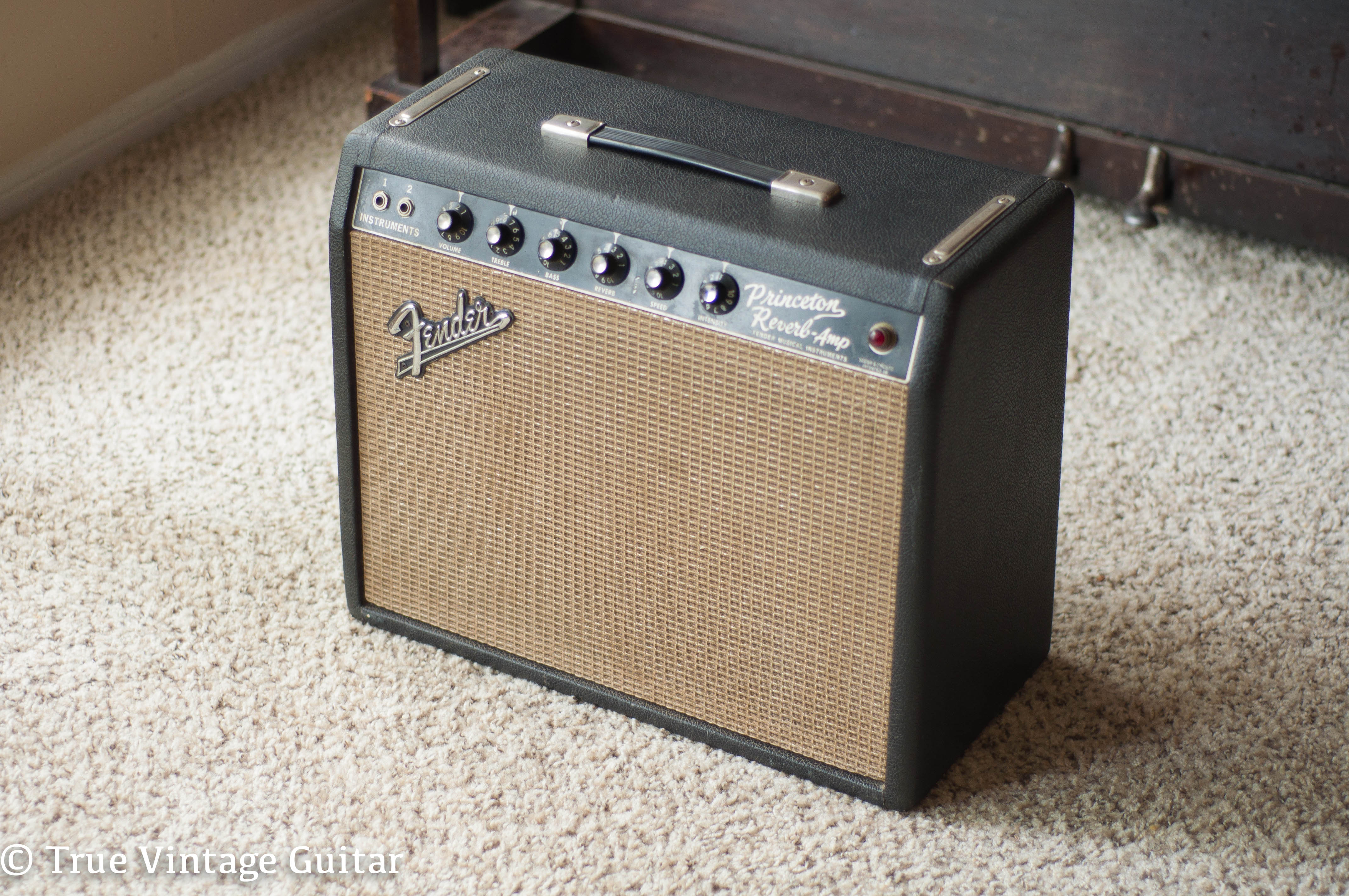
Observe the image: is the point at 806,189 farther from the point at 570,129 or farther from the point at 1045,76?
the point at 1045,76

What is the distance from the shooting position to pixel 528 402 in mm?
1181

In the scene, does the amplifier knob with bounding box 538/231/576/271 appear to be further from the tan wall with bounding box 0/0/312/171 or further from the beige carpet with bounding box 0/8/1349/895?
the tan wall with bounding box 0/0/312/171

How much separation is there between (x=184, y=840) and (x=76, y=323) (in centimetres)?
86

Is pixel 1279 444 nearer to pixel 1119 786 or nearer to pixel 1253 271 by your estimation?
pixel 1253 271

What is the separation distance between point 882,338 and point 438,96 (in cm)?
46

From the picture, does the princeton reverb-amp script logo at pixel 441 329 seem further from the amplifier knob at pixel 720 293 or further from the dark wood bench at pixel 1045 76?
the dark wood bench at pixel 1045 76

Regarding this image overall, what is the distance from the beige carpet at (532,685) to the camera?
1169 mm

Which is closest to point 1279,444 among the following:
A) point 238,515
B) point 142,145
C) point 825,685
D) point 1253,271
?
point 1253,271

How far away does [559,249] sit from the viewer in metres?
1.11

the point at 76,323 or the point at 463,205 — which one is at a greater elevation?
the point at 463,205

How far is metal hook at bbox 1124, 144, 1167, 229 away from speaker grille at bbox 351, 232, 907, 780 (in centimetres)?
104

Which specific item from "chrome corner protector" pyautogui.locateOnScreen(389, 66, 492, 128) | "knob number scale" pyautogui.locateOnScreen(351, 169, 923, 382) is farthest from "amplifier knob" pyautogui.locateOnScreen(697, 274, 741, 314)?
"chrome corner protector" pyautogui.locateOnScreen(389, 66, 492, 128)

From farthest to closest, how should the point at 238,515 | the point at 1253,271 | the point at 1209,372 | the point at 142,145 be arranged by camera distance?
the point at 142,145 → the point at 1253,271 → the point at 1209,372 → the point at 238,515

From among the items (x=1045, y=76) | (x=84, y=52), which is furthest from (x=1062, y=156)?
(x=84, y=52)
